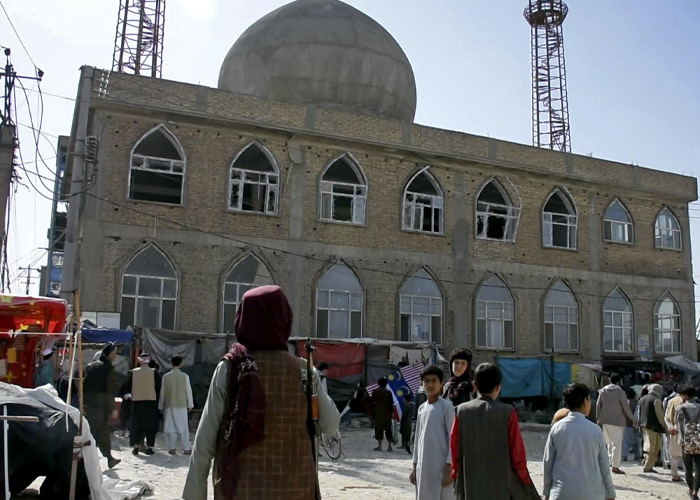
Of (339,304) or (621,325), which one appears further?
(621,325)

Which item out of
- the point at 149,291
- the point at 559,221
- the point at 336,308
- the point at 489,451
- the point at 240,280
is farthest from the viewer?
the point at 559,221

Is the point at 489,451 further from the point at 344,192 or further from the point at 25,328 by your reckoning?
the point at 344,192

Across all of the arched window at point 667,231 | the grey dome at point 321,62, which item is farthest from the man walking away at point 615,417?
the arched window at point 667,231

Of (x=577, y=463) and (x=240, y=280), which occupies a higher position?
(x=240, y=280)

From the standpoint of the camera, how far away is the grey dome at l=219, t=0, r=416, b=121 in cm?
2098

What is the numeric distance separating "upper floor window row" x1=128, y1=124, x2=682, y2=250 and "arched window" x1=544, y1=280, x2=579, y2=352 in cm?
140

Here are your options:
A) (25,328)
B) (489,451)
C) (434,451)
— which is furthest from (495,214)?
(489,451)

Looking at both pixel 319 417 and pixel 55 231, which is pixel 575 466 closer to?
pixel 319 417

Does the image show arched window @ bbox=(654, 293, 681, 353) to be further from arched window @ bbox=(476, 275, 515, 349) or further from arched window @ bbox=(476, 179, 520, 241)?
arched window @ bbox=(476, 179, 520, 241)

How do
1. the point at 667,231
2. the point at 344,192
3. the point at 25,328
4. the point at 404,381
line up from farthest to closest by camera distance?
the point at 667,231
the point at 344,192
the point at 404,381
the point at 25,328

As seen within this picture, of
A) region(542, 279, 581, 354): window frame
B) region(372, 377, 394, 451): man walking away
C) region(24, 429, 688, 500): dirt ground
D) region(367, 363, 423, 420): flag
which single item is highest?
region(542, 279, 581, 354): window frame

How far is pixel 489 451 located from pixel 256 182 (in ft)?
49.9

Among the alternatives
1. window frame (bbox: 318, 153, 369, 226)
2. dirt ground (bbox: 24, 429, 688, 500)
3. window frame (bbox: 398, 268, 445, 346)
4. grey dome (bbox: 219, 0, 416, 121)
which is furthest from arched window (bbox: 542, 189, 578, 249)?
dirt ground (bbox: 24, 429, 688, 500)

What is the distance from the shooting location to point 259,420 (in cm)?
304
